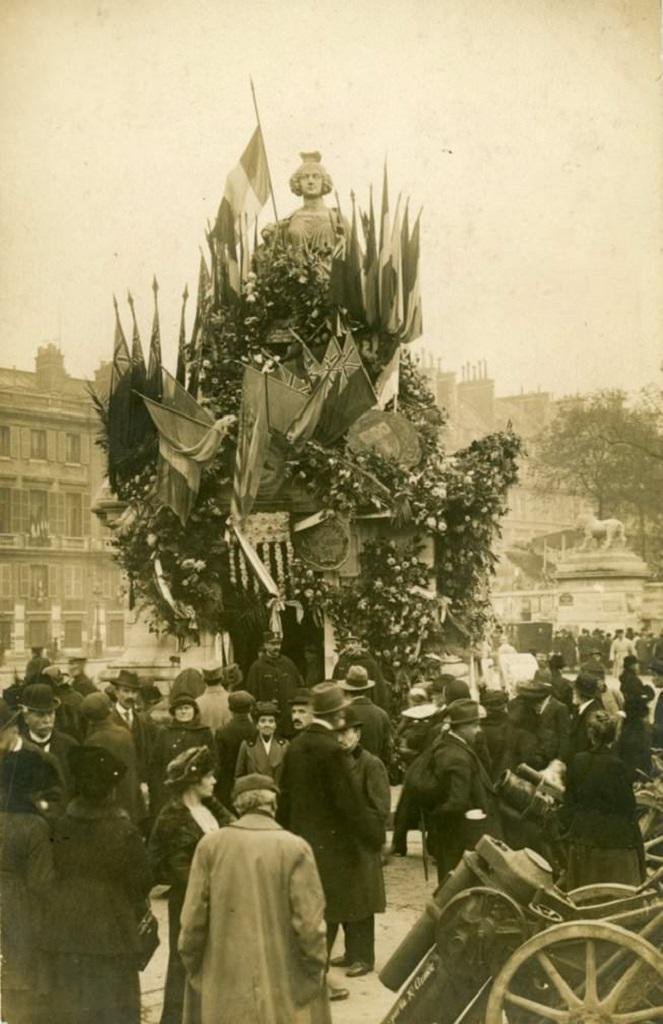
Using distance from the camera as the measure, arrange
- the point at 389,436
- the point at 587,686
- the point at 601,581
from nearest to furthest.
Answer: the point at 587,686 → the point at 389,436 → the point at 601,581

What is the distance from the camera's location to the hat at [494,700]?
907 centimetres

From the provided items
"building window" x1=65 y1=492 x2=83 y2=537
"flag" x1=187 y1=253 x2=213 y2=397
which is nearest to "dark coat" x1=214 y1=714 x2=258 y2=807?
"flag" x1=187 y1=253 x2=213 y2=397

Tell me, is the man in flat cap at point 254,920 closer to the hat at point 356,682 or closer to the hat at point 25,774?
the hat at point 25,774

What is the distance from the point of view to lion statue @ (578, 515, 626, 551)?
13.1 metres

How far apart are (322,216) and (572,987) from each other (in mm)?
11884

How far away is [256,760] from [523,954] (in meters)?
3.49

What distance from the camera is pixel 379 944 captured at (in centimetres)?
800

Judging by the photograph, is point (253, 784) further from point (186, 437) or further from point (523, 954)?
point (186, 437)

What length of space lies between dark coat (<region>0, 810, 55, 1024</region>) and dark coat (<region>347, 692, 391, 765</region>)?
151 inches

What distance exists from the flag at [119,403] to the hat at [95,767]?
28.6 feet

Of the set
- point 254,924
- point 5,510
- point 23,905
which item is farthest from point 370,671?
point 254,924

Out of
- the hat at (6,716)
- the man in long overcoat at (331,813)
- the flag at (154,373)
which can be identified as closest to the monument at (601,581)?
the flag at (154,373)

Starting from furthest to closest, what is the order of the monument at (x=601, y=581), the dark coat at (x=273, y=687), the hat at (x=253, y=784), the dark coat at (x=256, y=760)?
the monument at (x=601, y=581), the dark coat at (x=273, y=687), the dark coat at (x=256, y=760), the hat at (x=253, y=784)

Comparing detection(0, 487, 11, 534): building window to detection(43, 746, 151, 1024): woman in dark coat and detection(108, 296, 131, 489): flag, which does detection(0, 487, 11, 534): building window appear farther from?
detection(43, 746, 151, 1024): woman in dark coat
